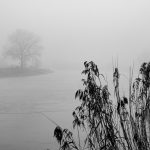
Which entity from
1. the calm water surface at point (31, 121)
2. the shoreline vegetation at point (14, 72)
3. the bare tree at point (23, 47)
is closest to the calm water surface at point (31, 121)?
the calm water surface at point (31, 121)

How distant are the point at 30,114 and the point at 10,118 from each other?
83cm

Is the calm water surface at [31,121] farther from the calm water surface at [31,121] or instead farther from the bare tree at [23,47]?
the bare tree at [23,47]

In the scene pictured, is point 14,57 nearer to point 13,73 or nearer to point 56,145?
point 13,73

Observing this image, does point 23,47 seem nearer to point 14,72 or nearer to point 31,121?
point 14,72

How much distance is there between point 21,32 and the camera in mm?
40750

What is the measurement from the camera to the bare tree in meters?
38.3

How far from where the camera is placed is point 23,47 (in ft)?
127

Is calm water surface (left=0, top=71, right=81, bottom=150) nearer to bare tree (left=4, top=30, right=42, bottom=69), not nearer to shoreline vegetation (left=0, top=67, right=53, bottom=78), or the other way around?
shoreline vegetation (left=0, top=67, right=53, bottom=78)

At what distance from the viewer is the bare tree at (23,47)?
38.3 meters

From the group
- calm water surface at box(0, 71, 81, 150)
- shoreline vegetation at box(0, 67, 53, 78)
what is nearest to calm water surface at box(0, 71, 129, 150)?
calm water surface at box(0, 71, 81, 150)

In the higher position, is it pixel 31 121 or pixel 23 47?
pixel 23 47

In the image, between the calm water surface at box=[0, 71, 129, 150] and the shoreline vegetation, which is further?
the shoreline vegetation

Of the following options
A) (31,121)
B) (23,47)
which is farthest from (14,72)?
(31,121)

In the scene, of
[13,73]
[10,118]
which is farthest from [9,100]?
[13,73]
